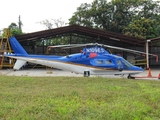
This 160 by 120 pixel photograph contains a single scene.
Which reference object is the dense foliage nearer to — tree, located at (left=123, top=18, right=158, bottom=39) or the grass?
tree, located at (left=123, top=18, right=158, bottom=39)

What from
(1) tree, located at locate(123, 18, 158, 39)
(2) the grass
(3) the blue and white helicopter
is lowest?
(2) the grass

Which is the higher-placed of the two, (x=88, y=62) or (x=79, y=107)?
(x=88, y=62)

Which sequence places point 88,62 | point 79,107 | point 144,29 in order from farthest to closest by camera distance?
point 144,29, point 88,62, point 79,107

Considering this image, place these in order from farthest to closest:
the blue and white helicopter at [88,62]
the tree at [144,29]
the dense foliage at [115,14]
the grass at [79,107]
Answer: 1. the dense foliage at [115,14]
2. the tree at [144,29]
3. the blue and white helicopter at [88,62]
4. the grass at [79,107]

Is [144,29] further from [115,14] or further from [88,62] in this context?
[88,62]

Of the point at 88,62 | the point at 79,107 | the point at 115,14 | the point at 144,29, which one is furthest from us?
the point at 115,14

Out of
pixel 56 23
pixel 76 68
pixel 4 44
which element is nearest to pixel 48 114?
pixel 76 68

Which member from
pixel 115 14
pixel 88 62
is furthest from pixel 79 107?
pixel 115 14

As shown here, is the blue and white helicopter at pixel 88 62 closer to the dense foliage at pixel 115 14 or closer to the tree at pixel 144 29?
the tree at pixel 144 29

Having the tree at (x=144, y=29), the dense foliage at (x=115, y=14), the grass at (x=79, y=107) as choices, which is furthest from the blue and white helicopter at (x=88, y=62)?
the dense foliage at (x=115, y=14)

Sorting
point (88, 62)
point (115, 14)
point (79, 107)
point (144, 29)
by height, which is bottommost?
point (79, 107)

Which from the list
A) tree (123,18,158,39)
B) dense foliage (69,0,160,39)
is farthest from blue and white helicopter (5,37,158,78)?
dense foliage (69,0,160,39)

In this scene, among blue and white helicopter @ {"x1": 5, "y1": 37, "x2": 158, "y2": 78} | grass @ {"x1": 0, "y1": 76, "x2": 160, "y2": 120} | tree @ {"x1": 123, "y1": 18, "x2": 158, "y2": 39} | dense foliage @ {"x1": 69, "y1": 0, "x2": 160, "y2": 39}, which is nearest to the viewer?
grass @ {"x1": 0, "y1": 76, "x2": 160, "y2": 120}

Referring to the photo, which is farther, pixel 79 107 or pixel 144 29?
pixel 144 29
